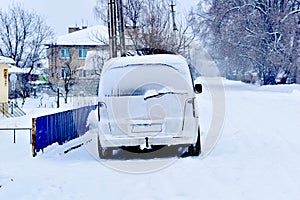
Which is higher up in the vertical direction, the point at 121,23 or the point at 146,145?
the point at 121,23

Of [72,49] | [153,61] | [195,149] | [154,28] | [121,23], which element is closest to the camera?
[195,149]

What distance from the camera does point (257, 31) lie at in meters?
41.8

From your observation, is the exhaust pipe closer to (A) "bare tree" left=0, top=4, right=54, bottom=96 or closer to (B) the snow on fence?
(B) the snow on fence

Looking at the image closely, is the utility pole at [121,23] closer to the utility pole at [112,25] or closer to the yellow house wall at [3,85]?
the utility pole at [112,25]

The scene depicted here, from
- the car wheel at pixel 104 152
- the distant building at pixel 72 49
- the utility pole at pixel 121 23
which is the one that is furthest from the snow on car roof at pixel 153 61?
the distant building at pixel 72 49

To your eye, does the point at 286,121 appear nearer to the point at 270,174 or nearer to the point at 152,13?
the point at 270,174

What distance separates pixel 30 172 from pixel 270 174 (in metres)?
3.45

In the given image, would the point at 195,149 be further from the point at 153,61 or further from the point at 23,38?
the point at 23,38

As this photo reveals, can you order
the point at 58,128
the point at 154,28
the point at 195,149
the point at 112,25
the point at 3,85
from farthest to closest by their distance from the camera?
the point at 154,28 → the point at 3,85 → the point at 112,25 → the point at 58,128 → the point at 195,149

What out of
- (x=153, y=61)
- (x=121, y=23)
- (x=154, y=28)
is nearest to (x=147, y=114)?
(x=153, y=61)

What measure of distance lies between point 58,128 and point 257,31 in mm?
34045

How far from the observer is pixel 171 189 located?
19.3 feet

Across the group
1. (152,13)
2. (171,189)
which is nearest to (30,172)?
(171,189)

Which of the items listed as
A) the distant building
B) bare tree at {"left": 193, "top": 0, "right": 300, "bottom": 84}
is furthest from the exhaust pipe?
the distant building
